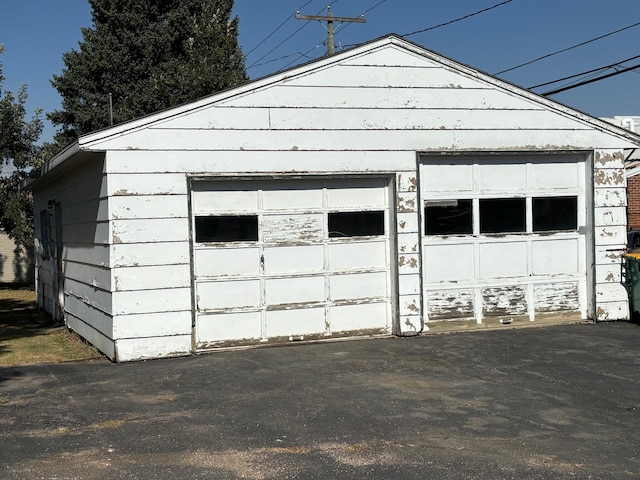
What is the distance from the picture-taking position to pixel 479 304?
10.8 metres

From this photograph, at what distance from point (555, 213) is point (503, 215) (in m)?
0.90

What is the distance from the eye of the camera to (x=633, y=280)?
11102mm

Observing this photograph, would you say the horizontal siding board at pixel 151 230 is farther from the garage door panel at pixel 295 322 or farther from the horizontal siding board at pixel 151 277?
the garage door panel at pixel 295 322

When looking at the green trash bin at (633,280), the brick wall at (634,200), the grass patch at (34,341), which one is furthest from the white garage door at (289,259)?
the brick wall at (634,200)

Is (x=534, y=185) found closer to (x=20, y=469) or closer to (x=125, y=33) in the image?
(x=20, y=469)

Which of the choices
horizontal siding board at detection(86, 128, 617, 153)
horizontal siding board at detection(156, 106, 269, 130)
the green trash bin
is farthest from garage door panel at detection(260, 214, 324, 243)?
the green trash bin

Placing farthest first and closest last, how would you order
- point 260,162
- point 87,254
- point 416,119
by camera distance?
1. point 87,254
2. point 416,119
3. point 260,162

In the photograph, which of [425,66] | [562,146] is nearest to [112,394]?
[425,66]

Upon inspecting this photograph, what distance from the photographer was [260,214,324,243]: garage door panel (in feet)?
32.7

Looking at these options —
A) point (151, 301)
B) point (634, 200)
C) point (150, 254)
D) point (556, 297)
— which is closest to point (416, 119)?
point (556, 297)

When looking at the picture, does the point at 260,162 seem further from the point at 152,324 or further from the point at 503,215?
the point at 503,215

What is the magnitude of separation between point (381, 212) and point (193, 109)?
3033 millimetres

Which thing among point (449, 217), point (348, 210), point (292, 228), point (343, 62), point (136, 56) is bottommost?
point (292, 228)

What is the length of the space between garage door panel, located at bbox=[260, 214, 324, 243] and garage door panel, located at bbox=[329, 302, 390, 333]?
108cm
